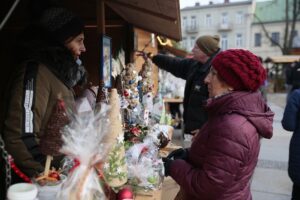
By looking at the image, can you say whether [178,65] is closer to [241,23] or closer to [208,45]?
[208,45]

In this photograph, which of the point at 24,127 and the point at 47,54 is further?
the point at 47,54

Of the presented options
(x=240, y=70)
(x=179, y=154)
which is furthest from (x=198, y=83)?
(x=240, y=70)

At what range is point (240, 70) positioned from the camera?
1.77 metres

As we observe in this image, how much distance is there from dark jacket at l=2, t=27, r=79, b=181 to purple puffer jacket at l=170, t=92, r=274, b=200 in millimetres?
770

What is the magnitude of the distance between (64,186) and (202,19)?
48923mm

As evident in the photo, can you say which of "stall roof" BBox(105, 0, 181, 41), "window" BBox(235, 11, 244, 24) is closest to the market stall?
"stall roof" BBox(105, 0, 181, 41)

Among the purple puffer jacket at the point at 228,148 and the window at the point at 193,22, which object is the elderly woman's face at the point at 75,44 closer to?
the purple puffer jacket at the point at 228,148

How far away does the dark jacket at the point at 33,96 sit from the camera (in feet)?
4.82

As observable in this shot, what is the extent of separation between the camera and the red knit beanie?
5.82 feet

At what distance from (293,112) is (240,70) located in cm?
200

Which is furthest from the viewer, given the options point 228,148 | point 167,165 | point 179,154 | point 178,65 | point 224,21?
point 224,21


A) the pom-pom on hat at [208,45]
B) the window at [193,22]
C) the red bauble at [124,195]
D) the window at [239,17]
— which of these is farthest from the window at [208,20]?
the red bauble at [124,195]

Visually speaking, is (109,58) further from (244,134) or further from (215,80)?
(244,134)

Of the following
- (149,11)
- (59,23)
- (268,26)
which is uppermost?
(268,26)
